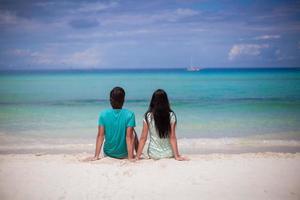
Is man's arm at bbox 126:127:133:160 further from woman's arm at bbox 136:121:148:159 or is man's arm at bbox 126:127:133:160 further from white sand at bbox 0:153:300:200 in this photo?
white sand at bbox 0:153:300:200

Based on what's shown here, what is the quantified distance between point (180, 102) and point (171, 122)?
42.4 feet

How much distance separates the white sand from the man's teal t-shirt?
30cm

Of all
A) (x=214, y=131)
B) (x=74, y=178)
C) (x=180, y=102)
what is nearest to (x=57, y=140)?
(x=214, y=131)

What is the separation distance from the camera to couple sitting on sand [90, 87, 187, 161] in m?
4.64

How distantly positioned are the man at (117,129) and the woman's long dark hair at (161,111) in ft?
0.77

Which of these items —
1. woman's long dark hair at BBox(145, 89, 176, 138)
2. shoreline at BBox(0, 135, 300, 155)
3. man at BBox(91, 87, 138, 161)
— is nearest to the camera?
woman's long dark hair at BBox(145, 89, 176, 138)

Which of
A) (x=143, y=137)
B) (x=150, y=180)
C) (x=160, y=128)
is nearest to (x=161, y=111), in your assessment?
(x=160, y=128)

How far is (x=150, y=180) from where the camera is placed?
4.04 m

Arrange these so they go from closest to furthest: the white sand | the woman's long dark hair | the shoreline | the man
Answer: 1. the white sand
2. the woman's long dark hair
3. the man
4. the shoreline

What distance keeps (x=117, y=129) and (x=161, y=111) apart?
0.55 metres

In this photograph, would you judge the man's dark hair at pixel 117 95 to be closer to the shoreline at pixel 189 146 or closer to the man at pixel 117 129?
the man at pixel 117 129

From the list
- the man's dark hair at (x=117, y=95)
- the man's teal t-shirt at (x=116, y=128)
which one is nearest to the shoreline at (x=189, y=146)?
the man's teal t-shirt at (x=116, y=128)

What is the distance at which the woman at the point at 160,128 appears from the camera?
15.2 feet

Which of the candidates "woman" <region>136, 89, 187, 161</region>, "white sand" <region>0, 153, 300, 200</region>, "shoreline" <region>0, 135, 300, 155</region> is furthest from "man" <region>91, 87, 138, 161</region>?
"shoreline" <region>0, 135, 300, 155</region>
